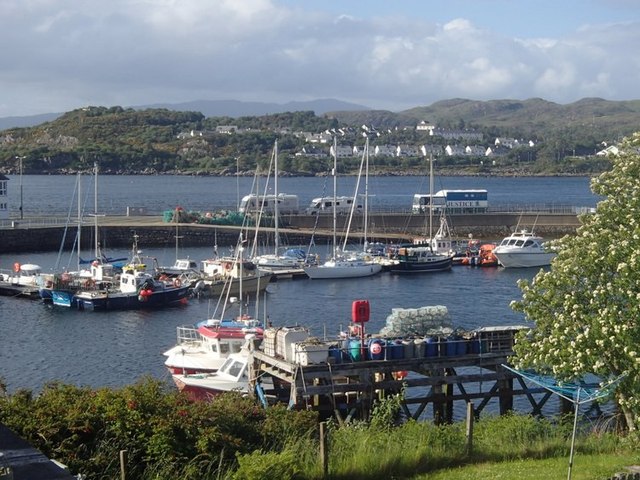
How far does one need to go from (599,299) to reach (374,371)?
8681mm

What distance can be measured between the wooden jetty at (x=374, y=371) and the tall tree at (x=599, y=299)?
6.22 meters

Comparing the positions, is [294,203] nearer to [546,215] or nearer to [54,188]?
[546,215]

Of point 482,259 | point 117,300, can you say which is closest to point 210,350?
point 117,300

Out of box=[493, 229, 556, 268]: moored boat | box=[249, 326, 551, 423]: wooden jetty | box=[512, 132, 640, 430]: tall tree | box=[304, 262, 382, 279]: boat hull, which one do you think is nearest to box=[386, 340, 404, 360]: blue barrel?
box=[249, 326, 551, 423]: wooden jetty

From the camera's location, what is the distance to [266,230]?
81000mm

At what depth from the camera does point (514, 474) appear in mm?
16188

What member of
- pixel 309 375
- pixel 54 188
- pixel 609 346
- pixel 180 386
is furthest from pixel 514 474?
pixel 54 188

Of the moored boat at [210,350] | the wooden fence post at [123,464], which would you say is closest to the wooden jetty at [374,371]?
the moored boat at [210,350]

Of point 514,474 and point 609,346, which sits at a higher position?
point 609,346

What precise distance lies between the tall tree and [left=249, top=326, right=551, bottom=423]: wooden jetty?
6222 mm

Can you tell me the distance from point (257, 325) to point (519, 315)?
19040 mm

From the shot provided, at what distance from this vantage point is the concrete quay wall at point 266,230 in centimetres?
7925

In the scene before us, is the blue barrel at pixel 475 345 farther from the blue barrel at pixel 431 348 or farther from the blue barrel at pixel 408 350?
the blue barrel at pixel 408 350

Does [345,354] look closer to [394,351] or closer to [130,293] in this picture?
[394,351]
